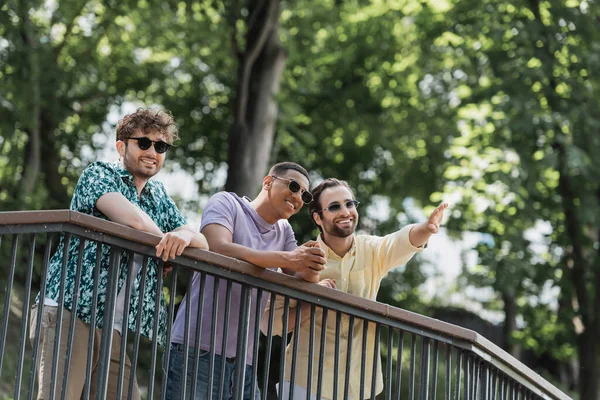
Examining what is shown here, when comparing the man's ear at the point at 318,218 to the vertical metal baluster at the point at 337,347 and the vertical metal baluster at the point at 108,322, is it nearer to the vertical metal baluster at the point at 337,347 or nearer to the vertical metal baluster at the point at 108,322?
the vertical metal baluster at the point at 337,347

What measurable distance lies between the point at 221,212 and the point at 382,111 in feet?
42.1

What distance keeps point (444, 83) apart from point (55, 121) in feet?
22.1

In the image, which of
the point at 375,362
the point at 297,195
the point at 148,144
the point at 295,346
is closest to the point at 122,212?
the point at 148,144

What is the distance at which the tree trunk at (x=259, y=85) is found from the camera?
1231 cm

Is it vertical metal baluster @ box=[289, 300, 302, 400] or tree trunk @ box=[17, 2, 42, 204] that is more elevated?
tree trunk @ box=[17, 2, 42, 204]

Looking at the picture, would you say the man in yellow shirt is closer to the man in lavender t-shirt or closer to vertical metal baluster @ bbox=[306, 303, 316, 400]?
vertical metal baluster @ bbox=[306, 303, 316, 400]

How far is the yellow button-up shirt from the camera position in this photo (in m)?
4.76

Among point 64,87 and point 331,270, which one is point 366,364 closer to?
point 331,270

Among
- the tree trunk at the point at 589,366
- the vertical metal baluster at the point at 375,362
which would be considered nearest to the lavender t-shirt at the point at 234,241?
the vertical metal baluster at the point at 375,362

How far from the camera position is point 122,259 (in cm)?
433

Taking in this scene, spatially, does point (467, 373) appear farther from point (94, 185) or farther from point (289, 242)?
point (94, 185)

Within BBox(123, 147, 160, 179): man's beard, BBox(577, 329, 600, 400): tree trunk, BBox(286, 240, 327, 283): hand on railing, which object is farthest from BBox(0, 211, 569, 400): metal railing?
BBox(577, 329, 600, 400): tree trunk

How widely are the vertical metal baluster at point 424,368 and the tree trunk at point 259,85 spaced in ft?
24.6

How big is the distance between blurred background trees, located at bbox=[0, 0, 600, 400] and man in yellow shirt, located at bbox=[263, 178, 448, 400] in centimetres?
687
